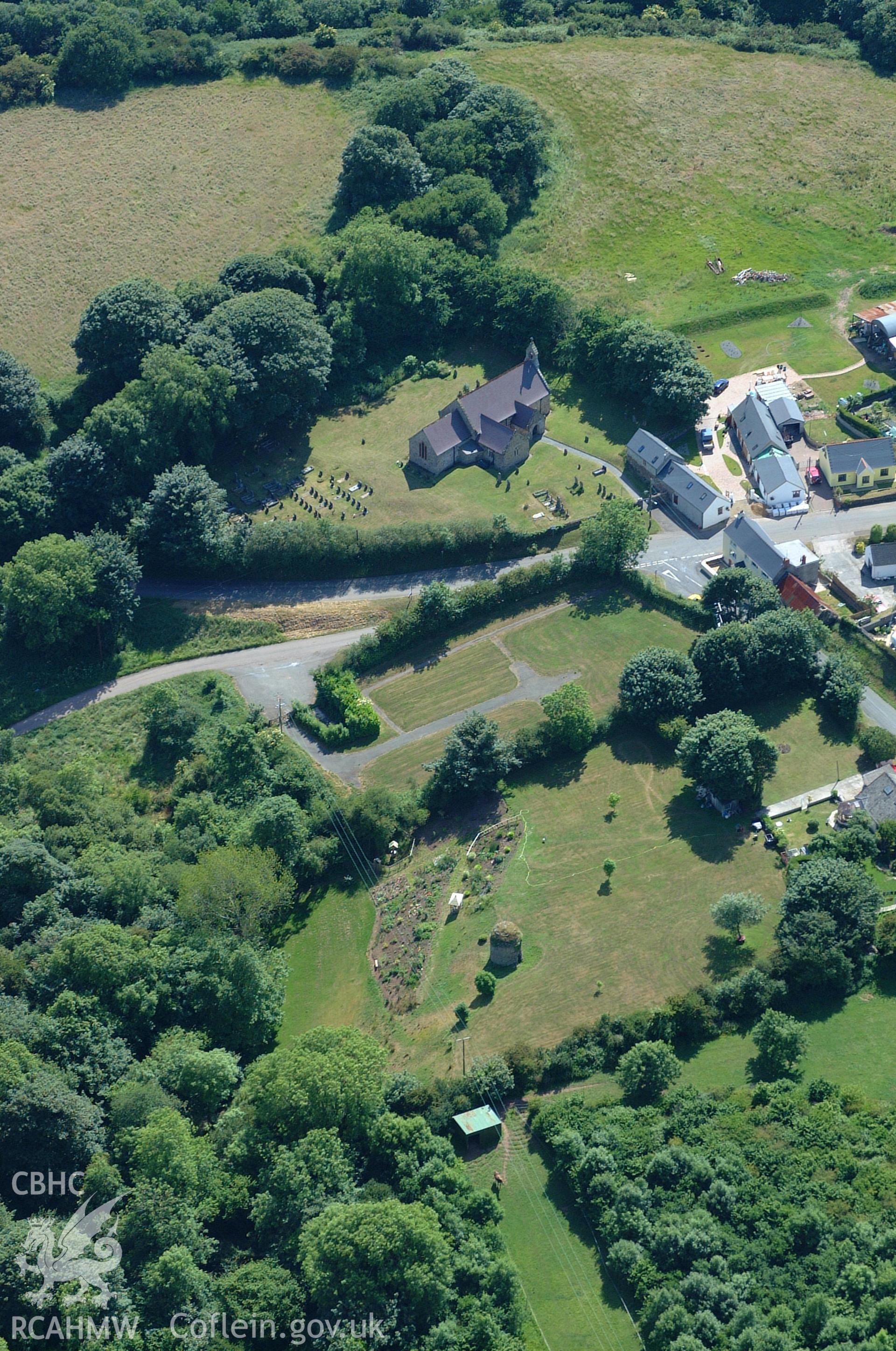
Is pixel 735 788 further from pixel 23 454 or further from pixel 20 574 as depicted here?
pixel 23 454

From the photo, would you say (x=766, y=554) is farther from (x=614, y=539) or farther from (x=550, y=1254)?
(x=550, y=1254)

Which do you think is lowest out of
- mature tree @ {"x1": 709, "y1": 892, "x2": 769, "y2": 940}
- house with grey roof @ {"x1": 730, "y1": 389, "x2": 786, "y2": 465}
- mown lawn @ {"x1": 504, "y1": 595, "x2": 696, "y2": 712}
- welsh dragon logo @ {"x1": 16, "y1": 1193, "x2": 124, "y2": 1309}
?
welsh dragon logo @ {"x1": 16, "y1": 1193, "x2": 124, "y2": 1309}

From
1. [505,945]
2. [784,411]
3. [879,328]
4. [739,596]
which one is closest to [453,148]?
[879,328]

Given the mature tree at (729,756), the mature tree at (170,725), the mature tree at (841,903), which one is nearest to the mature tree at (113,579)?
the mature tree at (170,725)

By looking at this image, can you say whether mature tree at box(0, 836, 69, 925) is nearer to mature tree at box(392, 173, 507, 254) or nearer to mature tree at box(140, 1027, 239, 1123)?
mature tree at box(140, 1027, 239, 1123)

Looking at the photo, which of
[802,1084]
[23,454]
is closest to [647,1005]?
[802,1084]

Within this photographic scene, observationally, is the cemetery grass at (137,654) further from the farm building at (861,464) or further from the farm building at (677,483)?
the farm building at (861,464)

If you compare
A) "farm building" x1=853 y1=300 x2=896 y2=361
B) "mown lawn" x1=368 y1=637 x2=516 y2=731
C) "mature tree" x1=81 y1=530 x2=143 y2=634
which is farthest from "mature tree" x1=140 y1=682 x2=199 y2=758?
"farm building" x1=853 y1=300 x2=896 y2=361
